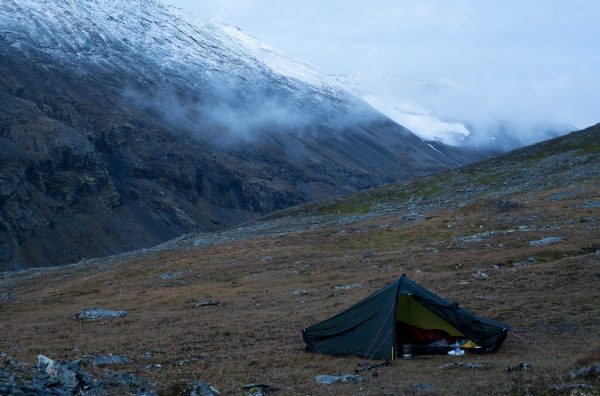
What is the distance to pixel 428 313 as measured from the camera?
20.9m

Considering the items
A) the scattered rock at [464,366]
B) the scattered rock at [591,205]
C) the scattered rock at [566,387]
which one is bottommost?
the scattered rock at [464,366]

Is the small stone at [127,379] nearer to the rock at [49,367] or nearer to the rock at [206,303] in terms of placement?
the rock at [49,367]

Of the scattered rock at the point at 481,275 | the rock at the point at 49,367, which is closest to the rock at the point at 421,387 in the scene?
the rock at the point at 49,367

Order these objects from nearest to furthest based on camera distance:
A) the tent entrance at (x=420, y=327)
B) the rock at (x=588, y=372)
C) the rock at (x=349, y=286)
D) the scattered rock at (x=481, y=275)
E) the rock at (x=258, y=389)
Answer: the rock at (x=588, y=372) → the rock at (x=258, y=389) → the tent entrance at (x=420, y=327) → the scattered rock at (x=481, y=275) → the rock at (x=349, y=286)

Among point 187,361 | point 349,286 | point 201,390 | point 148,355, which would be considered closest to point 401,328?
point 187,361

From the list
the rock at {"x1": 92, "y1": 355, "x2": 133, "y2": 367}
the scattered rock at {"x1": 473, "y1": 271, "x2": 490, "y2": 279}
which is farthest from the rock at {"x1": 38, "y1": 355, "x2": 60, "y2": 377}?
the scattered rock at {"x1": 473, "y1": 271, "x2": 490, "y2": 279}

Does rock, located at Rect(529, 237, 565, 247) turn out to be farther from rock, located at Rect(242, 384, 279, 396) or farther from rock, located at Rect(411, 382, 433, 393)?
rock, located at Rect(242, 384, 279, 396)

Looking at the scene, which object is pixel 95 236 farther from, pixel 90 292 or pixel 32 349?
pixel 32 349

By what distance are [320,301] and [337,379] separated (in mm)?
14661

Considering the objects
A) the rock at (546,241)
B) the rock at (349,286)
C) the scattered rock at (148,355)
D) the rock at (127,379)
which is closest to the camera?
the rock at (127,379)

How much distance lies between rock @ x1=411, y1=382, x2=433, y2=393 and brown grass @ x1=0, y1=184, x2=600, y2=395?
17cm

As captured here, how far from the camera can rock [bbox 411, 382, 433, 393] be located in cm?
1461

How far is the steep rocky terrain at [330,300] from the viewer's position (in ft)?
52.2

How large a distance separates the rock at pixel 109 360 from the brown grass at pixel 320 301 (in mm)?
416
